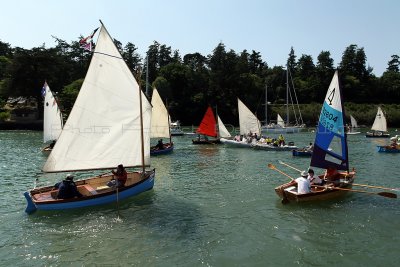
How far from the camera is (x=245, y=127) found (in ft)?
202

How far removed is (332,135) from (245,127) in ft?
115

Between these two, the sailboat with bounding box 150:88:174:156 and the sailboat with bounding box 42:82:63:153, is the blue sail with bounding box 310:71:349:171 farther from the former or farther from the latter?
the sailboat with bounding box 42:82:63:153

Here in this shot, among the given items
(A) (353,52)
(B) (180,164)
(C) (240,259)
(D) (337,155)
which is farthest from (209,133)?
(A) (353,52)

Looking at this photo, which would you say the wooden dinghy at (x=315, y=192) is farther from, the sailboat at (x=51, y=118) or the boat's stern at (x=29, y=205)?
the sailboat at (x=51, y=118)

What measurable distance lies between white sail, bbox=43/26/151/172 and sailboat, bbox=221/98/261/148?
35924 millimetres

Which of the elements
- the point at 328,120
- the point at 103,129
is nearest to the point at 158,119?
the point at 103,129

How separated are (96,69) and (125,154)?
564 centimetres

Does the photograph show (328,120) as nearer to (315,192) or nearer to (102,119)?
(315,192)

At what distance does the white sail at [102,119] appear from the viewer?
74.8 ft

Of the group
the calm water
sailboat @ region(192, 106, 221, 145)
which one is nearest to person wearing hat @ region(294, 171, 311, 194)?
the calm water

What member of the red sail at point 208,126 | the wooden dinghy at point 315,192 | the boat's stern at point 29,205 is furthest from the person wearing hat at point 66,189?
the red sail at point 208,126

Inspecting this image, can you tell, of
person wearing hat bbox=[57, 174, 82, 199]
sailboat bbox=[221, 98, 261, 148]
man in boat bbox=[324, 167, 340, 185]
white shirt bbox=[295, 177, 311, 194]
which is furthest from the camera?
sailboat bbox=[221, 98, 261, 148]

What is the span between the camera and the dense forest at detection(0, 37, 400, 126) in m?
110

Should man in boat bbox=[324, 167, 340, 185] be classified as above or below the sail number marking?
below
